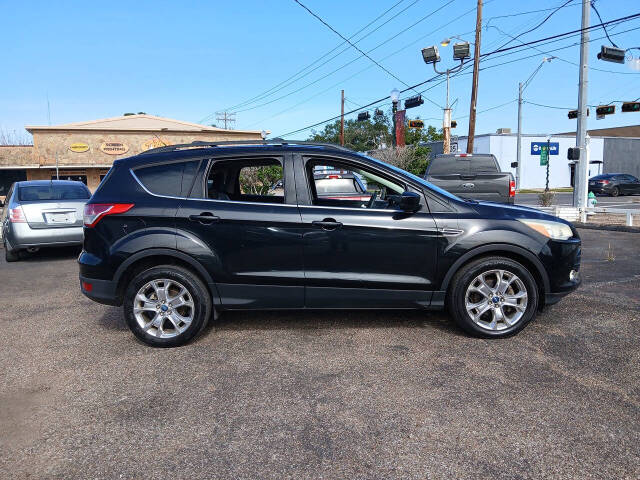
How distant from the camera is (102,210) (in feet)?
14.9

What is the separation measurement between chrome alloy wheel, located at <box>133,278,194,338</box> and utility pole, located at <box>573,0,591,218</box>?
50.0 ft

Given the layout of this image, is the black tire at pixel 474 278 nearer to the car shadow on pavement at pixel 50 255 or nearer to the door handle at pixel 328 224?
the door handle at pixel 328 224

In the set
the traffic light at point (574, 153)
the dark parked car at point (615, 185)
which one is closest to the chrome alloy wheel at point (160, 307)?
the traffic light at point (574, 153)

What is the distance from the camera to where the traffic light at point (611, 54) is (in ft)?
53.4

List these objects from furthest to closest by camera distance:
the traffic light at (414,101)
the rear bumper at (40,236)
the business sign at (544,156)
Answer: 1. the business sign at (544,156)
2. the traffic light at (414,101)
3. the rear bumper at (40,236)

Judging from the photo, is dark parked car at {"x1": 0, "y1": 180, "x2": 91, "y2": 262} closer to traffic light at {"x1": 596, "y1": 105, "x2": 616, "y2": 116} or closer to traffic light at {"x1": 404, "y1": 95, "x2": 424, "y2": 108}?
traffic light at {"x1": 404, "y1": 95, "x2": 424, "y2": 108}

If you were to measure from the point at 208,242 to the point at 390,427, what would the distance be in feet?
7.61

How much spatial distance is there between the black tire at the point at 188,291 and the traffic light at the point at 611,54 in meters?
16.9

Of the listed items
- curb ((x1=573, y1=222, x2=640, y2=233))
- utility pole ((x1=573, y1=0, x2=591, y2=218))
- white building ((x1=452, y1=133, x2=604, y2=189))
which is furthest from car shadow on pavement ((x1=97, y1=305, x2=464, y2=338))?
white building ((x1=452, y1=133, x2=604, y2=189))

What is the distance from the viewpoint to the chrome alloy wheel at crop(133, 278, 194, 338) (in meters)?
4.52

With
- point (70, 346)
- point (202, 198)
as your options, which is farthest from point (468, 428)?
point (70, 346)

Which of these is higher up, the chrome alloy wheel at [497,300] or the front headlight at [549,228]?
the front headlight at [549,228]

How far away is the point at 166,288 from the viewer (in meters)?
4.53

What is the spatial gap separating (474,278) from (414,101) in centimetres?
2362
